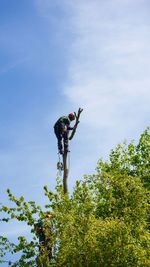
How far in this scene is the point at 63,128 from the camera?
22.7 metres

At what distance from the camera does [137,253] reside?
51.7 ft

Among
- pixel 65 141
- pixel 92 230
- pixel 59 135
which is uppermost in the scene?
pixel 59 135

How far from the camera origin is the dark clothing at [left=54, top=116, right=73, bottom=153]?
74.4 feet

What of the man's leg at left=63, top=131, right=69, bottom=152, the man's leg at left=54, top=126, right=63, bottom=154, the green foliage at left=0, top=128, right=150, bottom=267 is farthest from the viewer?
the man's leg at left=54, top=126, right=63, bottom=154

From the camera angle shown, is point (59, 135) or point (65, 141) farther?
point (59, 135)

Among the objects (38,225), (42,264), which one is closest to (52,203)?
(38,225)

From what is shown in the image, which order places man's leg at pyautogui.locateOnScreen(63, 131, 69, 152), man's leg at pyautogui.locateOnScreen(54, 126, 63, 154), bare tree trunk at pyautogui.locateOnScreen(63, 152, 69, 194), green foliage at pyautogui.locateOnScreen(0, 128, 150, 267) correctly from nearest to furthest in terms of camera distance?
green foliage at pyautogui.locateOnScreen(0, 128, 150, 267), bare tree trunk at pyautogui.locateOnScreen(63, 152, 69, 194), man's leg at pyautogui.locateOnScreen(63, 131, 69, 152), man's leg at pyautogui.locateOnScreen(54, 126, 63, 154)

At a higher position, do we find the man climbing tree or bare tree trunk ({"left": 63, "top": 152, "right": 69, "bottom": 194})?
the man climbing tree

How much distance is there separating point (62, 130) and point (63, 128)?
103 millimetres

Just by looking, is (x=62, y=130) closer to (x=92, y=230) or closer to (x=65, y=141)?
(x=65, y=141)

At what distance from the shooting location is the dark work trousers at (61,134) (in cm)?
2267

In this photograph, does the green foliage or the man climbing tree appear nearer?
Result: the green foliage

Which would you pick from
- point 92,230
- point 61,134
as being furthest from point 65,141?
point 92,230

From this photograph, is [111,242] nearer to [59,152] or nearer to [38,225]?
[38,225]
